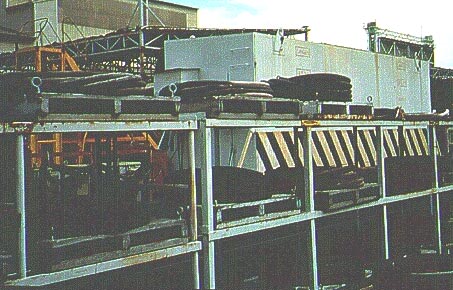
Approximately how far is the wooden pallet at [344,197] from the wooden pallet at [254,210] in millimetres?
326

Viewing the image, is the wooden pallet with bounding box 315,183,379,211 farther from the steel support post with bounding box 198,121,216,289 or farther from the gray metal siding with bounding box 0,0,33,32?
the gray metal siding with bounding box 0,0,33,32

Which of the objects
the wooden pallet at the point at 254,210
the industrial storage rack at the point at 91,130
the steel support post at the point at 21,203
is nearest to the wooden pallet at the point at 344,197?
the wooden pallet at the point at 254,210

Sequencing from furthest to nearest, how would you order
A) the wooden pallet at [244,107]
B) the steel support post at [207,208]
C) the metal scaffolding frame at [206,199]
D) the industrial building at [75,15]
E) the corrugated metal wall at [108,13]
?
the corrugated metal wall at [108,13]
the industrial building at [75,15]
the wooden pallet at [244,107]
the steel support post at [207,208]
the metal scaffolding frame at [206,199]

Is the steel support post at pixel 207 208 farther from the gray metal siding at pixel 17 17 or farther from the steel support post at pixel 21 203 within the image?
the gray metal siding at pixel 17 17

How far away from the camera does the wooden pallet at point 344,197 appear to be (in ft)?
25.0

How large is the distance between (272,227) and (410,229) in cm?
395

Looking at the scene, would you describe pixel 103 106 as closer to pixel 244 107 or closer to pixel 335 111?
pixel 244 107

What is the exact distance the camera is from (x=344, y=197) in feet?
26.4

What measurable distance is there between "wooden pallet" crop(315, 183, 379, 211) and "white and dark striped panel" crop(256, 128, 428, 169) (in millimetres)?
534

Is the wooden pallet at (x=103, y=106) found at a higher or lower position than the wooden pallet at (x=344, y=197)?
higher

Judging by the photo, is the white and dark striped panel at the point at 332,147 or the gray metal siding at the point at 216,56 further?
the gray metal siding at the point at 216,56

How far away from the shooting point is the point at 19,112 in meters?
4.77

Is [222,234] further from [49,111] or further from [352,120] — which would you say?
[352,120]

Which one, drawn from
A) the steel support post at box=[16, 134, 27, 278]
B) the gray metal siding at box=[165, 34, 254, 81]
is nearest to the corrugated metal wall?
the gray metal siding at box=[165, 34, 254, 81]
